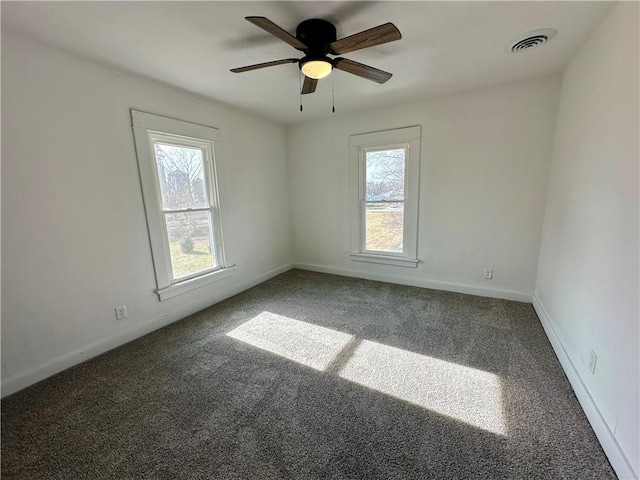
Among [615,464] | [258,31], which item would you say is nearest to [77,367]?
[258,31]

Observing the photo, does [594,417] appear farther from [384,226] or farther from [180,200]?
[180,200]

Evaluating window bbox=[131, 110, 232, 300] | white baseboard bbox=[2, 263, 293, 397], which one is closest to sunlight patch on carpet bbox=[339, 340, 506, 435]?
white baseboard bbox=[2, 263, 293, 397]

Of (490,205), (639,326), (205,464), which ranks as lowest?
(205,464)

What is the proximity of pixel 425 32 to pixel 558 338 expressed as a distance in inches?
100

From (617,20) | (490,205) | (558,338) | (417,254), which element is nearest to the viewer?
(617,20)

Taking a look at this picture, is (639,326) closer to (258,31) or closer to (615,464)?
(615,464)

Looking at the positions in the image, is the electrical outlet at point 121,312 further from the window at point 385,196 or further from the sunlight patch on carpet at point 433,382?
the window at point 385,196

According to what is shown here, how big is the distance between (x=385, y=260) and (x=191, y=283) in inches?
99.4

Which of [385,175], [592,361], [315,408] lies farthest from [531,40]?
[315,408]

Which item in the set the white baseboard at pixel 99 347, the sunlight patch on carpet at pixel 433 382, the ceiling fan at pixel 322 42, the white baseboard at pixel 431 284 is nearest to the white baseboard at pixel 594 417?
the sunlight patch on carpet at pixel 433 382

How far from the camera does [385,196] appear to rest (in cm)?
371

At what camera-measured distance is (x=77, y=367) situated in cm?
215

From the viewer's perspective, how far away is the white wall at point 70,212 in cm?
184

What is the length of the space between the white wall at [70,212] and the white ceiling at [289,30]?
22cm
